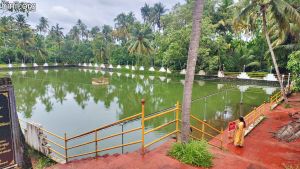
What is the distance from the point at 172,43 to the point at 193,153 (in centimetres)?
2664

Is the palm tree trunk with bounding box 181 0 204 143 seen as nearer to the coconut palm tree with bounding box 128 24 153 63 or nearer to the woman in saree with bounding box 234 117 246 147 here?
the woman in saree with bounding box 234 117 246 147

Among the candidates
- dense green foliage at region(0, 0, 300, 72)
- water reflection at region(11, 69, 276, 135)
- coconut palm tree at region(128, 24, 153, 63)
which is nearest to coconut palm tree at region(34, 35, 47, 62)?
dense green foliage at region(0, 0, 300, 72)

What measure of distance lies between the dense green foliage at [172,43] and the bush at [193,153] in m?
10.9

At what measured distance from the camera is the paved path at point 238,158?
599 centimetres

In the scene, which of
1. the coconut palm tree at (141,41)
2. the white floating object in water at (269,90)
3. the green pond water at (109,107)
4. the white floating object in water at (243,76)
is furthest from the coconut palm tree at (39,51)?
the white floating object in water at (269,90)

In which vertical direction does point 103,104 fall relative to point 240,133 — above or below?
below

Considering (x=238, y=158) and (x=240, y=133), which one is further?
(x=240, y=133)

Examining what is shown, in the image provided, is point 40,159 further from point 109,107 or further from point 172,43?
point 172,43

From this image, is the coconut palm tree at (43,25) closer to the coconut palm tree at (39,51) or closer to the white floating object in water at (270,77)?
the coconut palm tree at (39,51)

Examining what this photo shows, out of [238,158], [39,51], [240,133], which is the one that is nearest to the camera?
[238,158]

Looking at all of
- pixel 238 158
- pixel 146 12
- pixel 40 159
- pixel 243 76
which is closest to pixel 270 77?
pixel 243 76

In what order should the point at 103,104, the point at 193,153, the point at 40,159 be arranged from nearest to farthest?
the point at 193,153 < the point at 40,159 < the point at 103,104

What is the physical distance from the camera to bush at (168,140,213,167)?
6.18 m

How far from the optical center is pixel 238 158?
708 cm
